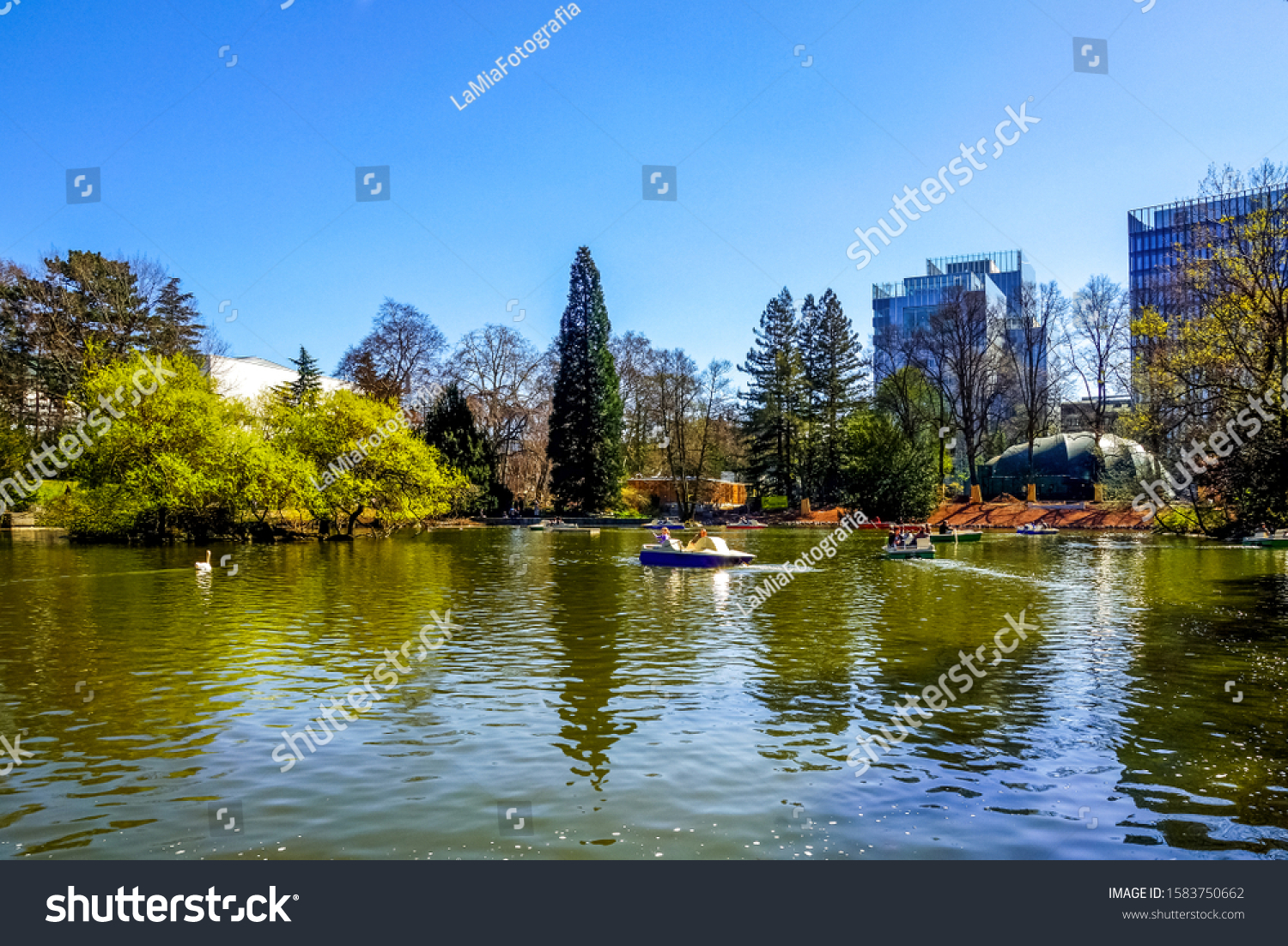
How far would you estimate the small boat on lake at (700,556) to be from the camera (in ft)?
113

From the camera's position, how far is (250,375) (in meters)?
85.6

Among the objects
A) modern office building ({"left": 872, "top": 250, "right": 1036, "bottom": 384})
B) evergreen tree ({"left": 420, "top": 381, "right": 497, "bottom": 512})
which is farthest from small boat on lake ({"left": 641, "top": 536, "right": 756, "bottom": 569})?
modern office building ({"left": 872, "top": 250, "right": 1036, "bottom": 384})

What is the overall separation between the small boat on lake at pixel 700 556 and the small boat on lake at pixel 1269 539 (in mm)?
23994

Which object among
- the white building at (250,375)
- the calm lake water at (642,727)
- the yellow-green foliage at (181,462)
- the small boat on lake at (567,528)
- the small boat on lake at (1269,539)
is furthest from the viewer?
the white building at (250,375)

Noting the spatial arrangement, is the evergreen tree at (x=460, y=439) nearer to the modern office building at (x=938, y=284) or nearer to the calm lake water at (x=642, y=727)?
the calm lake water at (x=642, y=727)

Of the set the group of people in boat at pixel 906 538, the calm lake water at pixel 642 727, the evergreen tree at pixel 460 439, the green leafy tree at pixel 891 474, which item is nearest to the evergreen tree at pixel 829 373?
the green leafy tree at pixel 891 474

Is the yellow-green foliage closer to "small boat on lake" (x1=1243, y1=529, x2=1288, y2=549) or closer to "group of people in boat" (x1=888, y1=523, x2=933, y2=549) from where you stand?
"group of people in boat" (x1=888, y1=523, x2=933, y2=549)

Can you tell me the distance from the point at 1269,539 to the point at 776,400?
4503 cm

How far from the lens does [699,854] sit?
7.50 metres

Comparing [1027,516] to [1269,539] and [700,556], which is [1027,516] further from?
[700,556]

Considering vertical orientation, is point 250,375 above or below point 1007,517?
above

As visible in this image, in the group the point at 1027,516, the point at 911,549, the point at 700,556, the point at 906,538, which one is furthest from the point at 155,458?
the point at 1027,516

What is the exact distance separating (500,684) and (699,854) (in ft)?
23.2

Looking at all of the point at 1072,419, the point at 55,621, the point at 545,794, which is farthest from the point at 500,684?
the point at 1072,419
